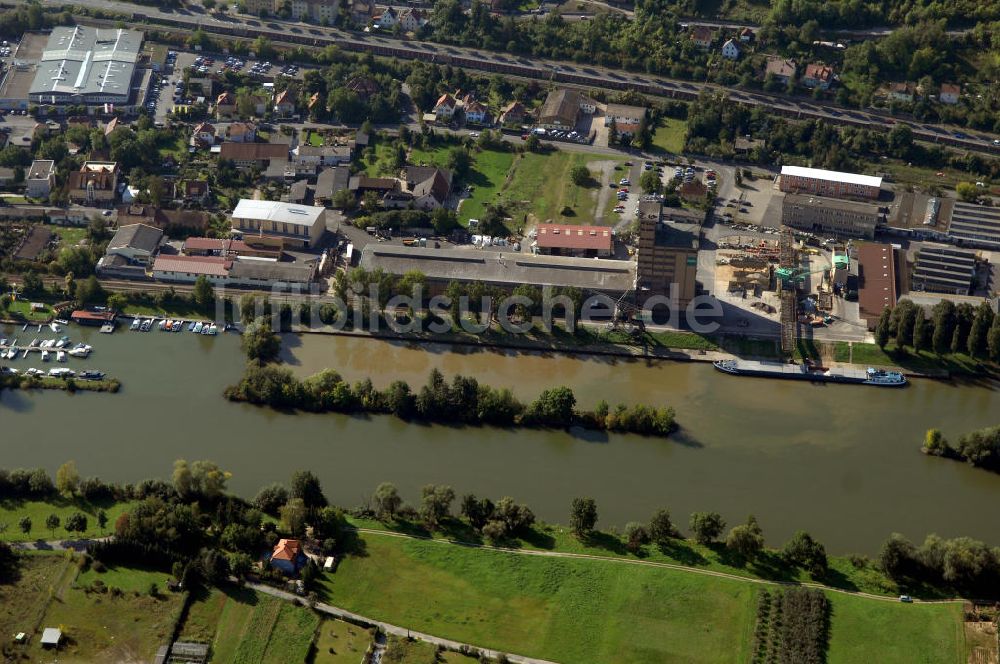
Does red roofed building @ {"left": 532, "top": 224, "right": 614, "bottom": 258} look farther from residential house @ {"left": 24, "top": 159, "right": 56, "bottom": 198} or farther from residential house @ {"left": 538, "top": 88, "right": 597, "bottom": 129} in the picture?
residential house @ {"left": 24, "top": 159, "right": 56, "bottom": 198}

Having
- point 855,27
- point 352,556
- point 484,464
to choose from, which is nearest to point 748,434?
point 484,464

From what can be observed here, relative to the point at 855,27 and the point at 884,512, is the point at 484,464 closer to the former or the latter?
the point at 884,512

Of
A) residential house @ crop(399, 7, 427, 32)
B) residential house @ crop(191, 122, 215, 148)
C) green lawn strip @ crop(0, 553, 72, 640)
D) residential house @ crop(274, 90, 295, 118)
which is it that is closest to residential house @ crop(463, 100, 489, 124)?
residential house @ crop(274, 90, 295, 118)

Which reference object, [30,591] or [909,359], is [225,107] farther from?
[909,359]

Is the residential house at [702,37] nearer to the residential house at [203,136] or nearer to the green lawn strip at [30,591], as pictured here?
the residential house at [203,136]

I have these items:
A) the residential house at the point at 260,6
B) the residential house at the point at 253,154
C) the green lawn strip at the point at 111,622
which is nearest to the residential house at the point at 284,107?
the residential house at the point at 253,154

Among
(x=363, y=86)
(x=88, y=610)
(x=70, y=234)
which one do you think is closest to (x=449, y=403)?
(x=88, y=610)
